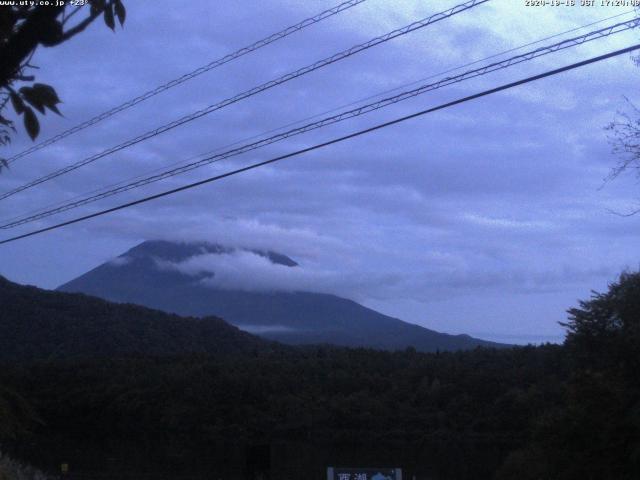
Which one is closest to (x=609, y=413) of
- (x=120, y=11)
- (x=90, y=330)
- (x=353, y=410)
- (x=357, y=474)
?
(x=357, y=474)

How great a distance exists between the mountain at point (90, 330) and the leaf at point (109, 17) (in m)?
52.6

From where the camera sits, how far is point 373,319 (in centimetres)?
11981

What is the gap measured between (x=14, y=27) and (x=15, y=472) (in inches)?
480

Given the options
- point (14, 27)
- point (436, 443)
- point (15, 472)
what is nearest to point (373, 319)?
point (436, 443)

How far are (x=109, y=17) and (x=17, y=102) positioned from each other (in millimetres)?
632

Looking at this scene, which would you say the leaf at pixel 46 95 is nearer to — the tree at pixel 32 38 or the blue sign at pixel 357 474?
the tree at pixel 32 38

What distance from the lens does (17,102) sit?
13.5 feet

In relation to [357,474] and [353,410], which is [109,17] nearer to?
[357,474]

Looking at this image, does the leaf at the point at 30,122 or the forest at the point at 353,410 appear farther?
the forest at the point at 353,410

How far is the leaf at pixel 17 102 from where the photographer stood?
4.12m

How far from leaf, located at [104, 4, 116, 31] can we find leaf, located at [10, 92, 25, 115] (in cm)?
58

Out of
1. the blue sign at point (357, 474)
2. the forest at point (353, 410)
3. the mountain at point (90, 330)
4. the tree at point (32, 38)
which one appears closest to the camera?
the tree at point (32, 38)

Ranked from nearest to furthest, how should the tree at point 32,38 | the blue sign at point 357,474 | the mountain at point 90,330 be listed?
the tree at point 32,38 < the blue sign at point 357,474 < the mountain at point 90,330

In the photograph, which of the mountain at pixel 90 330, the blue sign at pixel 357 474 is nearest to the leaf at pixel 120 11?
the blue sign at pixel 357 474
